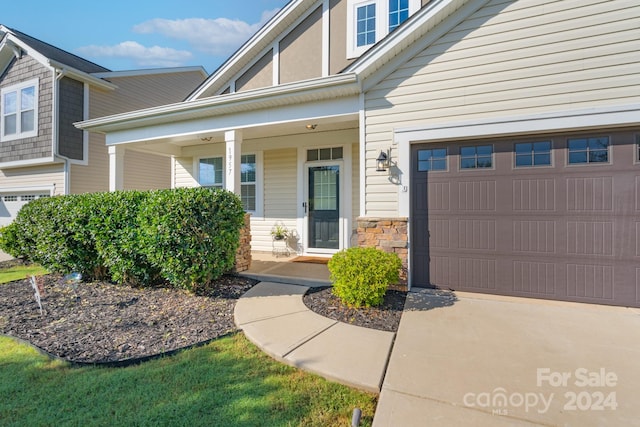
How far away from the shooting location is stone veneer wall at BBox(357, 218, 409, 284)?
14.8ft

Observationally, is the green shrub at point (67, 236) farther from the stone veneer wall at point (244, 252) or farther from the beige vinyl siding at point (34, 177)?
the beige vinyl siding at point (34, 177)

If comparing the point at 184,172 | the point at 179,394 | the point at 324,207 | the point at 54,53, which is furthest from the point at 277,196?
the point at 54,53

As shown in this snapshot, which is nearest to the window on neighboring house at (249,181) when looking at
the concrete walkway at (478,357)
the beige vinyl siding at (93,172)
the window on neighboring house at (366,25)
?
the window on neighboring house at (366,25)

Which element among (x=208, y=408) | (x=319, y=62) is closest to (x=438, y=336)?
(x=208, y=408)

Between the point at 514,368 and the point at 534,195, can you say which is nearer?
the point at 514,368

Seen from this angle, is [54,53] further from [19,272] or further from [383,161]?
[383,161]

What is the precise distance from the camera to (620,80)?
369cm

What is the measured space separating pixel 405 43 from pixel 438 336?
13.2 ft

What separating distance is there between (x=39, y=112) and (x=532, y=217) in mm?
13161

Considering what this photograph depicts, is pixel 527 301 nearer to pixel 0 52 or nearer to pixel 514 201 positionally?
pixel 514 201

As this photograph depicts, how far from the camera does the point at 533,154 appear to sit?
4121 mm

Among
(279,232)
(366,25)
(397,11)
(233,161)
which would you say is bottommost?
(279,232)

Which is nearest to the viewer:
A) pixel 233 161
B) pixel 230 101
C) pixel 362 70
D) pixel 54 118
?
pixel 362 70

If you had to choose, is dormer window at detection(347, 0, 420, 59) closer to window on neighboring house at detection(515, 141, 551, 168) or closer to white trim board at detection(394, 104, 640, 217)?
white trim board at detection(394, 104, 640, 217)
